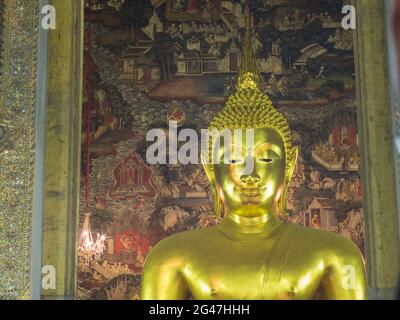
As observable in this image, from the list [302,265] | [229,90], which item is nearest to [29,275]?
[302,265]

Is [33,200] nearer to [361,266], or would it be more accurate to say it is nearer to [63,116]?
[63,116]

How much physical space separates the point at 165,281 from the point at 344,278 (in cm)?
96

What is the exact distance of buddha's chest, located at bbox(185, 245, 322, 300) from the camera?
3768mm

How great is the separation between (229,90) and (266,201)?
155 inches

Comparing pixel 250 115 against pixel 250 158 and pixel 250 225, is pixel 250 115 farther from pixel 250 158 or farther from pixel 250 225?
pixel 250 225

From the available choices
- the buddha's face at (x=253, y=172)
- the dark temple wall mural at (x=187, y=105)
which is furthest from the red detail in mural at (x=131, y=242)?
the buddha's face at (x=253, y=172)

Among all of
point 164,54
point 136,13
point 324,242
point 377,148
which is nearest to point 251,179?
point 324,242

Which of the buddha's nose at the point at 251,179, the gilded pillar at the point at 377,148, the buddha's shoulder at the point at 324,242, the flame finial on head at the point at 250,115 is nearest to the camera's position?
the buddha's shoulder at the point at 324,242

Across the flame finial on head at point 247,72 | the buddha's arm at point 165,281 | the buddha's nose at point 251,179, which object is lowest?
the buddha's arm at point 165,281

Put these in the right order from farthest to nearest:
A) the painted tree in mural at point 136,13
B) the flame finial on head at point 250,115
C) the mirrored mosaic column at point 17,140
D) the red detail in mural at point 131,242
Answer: the painted tree in mural at point 136,13, the red detail in mural at point 131,242, the mirrored mosaic column at point 17,140, the flame finial on head at point 250,115

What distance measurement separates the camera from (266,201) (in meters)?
4.15

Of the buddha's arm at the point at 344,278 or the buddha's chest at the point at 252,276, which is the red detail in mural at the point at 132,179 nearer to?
the buddha's chest at the point at 252,276

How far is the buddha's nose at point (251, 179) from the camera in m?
4.08

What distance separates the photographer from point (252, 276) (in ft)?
12.5
